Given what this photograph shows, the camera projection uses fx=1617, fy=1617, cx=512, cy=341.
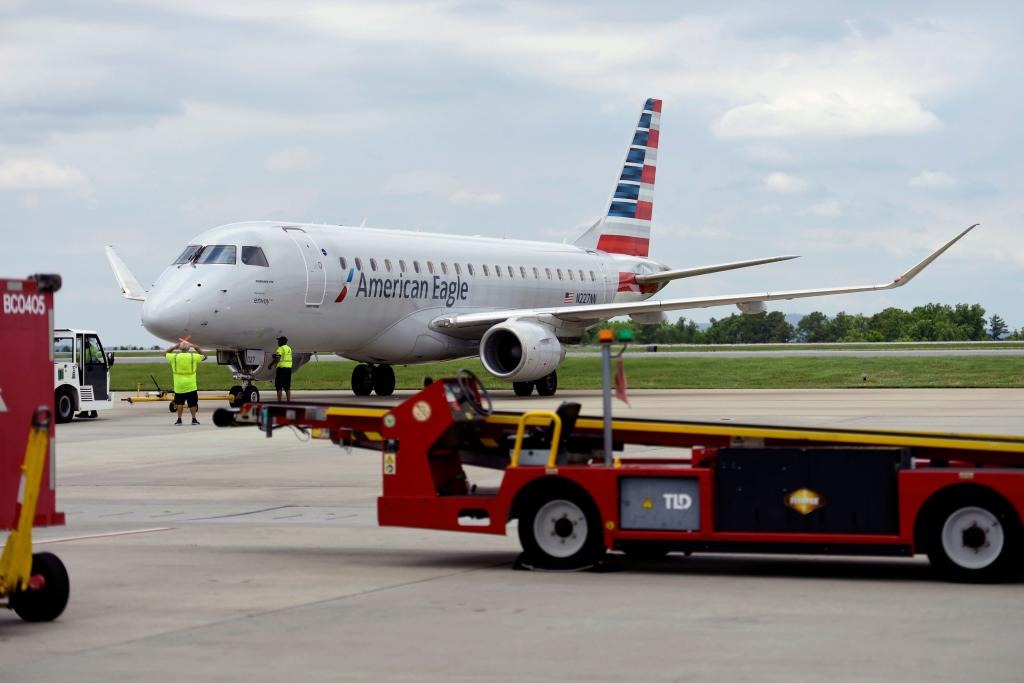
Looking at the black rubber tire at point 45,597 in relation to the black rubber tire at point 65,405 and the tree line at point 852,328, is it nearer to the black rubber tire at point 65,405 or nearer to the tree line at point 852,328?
the black rubber tire at point 65,405

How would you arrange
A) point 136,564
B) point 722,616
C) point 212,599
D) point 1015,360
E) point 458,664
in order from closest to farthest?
point 458,664 → point 722,616 → point 212,599 → point 136,564 → point 1015,360

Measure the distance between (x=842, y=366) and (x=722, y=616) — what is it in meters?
39.9

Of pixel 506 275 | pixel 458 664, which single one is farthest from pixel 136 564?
pixel 506 275

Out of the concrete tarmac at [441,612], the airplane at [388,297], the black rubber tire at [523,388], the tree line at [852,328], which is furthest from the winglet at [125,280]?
the tree line at [852,328]

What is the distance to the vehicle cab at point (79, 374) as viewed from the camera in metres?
30.0

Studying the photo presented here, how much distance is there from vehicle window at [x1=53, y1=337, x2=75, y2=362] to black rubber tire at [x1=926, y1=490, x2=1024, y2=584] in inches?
900

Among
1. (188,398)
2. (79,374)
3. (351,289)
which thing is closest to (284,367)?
(351,289)

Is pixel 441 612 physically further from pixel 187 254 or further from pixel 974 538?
pixel 187 254

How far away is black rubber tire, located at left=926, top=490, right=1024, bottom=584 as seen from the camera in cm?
987

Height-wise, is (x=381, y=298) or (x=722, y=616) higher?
(x=381, y=298)

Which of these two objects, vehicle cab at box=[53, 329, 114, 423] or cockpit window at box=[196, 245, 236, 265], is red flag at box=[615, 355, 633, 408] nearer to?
vehicle cab at box=[53, 329, 114, 423]

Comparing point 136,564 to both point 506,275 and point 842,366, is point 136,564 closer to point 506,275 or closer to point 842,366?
point 506,275

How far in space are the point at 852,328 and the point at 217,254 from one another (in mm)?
80932

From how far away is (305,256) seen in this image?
105 ft
